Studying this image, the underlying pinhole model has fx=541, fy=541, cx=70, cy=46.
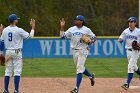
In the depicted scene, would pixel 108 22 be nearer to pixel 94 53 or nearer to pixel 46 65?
pixel 94 53

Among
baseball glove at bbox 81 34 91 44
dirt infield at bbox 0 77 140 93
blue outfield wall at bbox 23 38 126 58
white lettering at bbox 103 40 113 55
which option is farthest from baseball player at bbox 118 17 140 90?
white lettering at bbox 103 40 113 55

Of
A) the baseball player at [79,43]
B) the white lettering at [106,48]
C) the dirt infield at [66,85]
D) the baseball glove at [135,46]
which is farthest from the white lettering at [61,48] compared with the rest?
the baseball player at [79,43]

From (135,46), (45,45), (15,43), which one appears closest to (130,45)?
(135,46)

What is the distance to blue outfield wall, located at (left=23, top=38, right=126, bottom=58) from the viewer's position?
29.7 metres

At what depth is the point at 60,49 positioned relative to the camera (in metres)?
29.9

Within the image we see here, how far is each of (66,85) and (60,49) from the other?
45.5ft

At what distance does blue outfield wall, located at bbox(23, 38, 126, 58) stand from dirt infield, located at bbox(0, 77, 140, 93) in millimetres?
11635

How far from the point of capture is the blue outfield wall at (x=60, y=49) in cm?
2973

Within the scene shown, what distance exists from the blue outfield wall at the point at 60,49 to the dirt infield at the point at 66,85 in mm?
11635

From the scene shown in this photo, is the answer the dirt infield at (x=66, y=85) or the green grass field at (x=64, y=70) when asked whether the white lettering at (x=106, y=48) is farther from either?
the dirt infield at (x=66, y=85)

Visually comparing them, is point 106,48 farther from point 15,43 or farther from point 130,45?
point 15,43

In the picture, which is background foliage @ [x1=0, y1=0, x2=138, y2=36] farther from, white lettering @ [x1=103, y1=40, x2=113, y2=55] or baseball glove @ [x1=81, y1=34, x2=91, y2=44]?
baseball glove @ [x1=81, y1=34, x2=91, y2=44]

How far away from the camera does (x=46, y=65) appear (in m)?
24.5

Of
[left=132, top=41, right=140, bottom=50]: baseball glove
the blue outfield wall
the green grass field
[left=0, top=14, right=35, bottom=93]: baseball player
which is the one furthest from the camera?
the blue outfield wall
